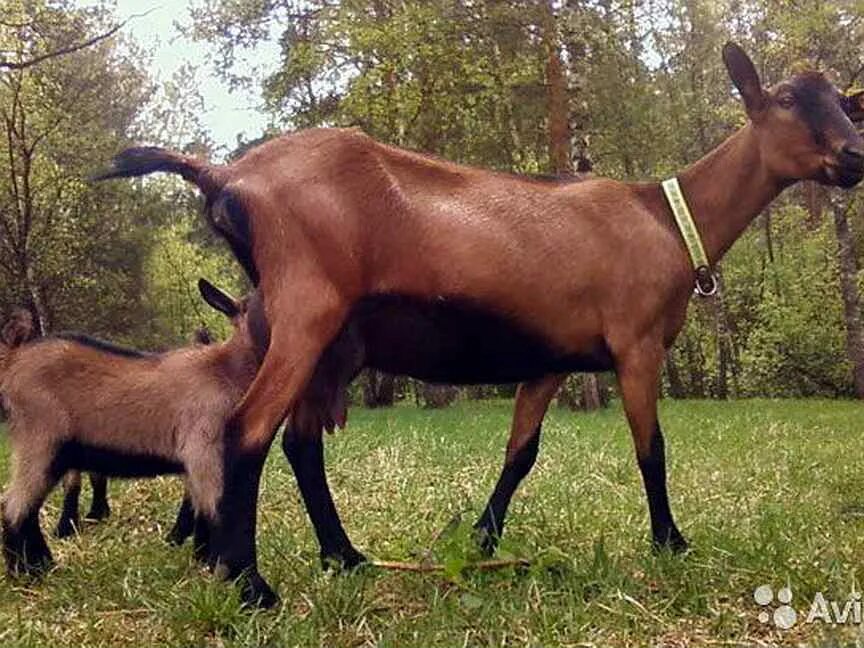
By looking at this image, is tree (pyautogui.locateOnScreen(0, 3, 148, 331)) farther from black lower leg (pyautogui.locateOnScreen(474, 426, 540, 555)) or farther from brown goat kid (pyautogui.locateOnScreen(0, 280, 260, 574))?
black lower leg (pyautogui.locateOnScreen(474, 426, 540, 555))

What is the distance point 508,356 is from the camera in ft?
12.5

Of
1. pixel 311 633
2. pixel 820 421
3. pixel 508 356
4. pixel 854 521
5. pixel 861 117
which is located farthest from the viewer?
pixel 820 421

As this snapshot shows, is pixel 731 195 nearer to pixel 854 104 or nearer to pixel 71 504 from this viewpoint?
pixel 854 104

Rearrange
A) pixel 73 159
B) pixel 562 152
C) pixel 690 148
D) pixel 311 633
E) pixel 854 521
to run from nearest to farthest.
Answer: pixel 311 633, pixel 854 521, pixel 562 152, pixel 73 159, pixel 690 148

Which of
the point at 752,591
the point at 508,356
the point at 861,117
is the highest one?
the point at 861,117

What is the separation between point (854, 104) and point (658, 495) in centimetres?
193

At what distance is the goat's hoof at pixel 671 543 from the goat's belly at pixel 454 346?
0.71m

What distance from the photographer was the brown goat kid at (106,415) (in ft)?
14.7

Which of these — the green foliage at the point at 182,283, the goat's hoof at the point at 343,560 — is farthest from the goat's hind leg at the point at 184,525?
the green foliage at the point at 182,283

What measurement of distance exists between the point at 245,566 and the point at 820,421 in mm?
11356

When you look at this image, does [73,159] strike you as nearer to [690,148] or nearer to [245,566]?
[690,148]

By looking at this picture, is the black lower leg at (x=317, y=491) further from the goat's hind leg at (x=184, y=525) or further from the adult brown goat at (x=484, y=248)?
the goat's hind leg at (x=184, y=525)

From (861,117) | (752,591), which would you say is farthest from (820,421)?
(752,591)

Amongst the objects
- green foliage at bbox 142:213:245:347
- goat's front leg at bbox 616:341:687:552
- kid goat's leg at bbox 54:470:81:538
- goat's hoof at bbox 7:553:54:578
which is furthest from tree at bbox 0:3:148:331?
goat's front leg at bbox 616:341:687:552
